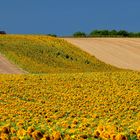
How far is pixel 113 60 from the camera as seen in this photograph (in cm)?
6203

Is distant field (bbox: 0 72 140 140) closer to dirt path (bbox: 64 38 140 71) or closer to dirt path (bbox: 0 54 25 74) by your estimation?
dirt path (bbox: 0 54 25 74)

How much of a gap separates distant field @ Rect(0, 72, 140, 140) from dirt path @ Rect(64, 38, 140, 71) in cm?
2712

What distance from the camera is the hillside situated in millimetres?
51469

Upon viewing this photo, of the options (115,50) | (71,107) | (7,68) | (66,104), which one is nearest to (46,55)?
(7,68)

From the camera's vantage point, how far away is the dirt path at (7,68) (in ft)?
150

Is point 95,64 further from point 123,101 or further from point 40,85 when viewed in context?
point 123,101

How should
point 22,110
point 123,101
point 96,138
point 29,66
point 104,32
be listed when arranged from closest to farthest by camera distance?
point 96,138
point 22,110
point 123,101
point 29,66
point 104,32

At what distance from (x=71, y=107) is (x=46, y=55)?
123 feet

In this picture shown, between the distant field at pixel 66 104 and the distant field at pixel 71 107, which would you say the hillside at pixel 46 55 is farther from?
the distant field at pixel 71 107

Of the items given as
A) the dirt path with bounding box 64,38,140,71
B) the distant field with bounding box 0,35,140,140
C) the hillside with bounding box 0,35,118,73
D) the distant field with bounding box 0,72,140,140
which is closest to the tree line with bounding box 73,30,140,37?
the dirt path with bounding box 64,38,140,71

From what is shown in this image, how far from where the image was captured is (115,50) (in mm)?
68625

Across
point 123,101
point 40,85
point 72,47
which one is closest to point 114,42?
point 72,47

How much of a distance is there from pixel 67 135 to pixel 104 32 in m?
92.3

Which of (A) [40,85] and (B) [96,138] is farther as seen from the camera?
(A) [40,85]
